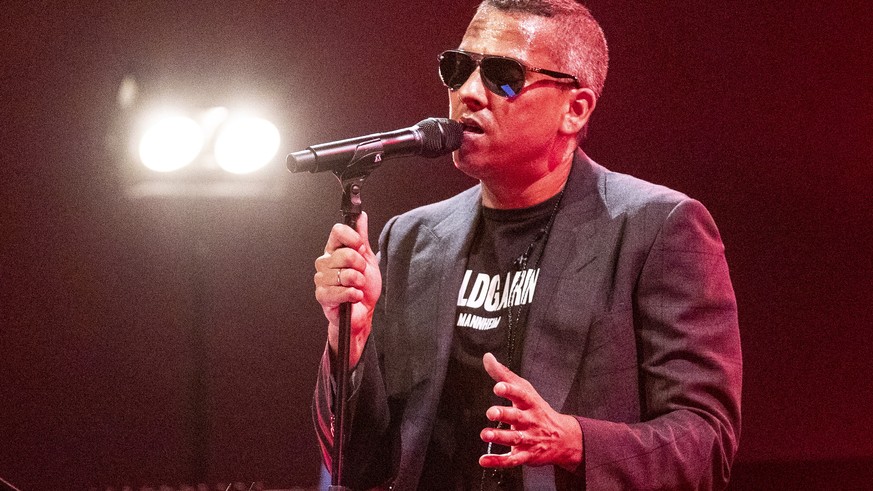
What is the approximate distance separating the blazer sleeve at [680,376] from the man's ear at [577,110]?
0.40 meters

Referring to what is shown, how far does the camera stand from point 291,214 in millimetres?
4074

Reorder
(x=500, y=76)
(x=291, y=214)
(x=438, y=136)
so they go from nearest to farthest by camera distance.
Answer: (x=438, y=136) → (x=500, y=76) → (x=291, y=214)

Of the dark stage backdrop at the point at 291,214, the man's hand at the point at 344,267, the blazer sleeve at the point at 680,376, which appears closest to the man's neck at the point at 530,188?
the blazer sleeve at the point at 680,376

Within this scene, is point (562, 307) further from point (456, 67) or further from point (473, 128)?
point (456, 67)

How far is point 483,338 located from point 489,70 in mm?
665

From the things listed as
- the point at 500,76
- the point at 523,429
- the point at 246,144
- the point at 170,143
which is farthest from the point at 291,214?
the point at 523,429

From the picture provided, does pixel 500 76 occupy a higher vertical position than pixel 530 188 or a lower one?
higher

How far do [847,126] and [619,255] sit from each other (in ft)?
5.79

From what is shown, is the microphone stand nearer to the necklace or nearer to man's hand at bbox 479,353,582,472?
man's hand at bbox 479,353,582,472

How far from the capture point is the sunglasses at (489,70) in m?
2.18

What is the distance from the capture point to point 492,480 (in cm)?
207

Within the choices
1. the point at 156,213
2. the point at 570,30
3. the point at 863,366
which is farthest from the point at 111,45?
the point at 863,366

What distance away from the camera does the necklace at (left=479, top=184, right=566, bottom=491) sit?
208 centimetres

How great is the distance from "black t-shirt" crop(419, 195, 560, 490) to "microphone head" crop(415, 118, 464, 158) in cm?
46
